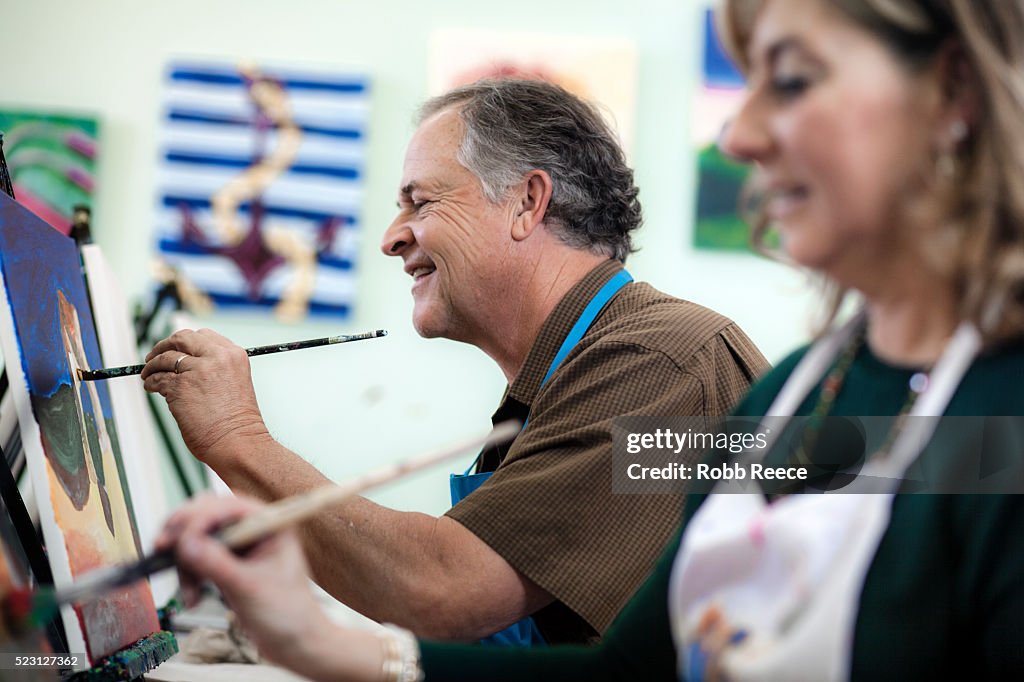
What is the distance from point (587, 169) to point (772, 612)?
1158 mm

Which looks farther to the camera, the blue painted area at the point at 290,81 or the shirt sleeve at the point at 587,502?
the blue painted area at the point at 290,81

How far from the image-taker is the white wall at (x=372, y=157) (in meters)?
3.31

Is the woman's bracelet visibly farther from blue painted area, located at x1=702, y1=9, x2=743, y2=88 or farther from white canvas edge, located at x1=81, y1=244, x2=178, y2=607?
blue painted area, located at x1=702, y1=9, x2=743, y2=88

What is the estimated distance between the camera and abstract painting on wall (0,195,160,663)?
1.09m

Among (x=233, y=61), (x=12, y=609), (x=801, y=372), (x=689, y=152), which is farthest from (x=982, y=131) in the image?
(x=233, y=61)

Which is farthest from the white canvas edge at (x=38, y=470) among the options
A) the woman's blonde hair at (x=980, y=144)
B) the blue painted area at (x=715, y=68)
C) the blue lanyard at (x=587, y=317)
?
the blue painted area at (x=715, y=68)

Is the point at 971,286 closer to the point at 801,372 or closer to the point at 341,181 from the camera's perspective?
the point at 801,372

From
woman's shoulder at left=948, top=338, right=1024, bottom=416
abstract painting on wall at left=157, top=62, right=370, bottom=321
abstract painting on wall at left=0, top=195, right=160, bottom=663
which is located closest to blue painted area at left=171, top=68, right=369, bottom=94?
abstract painting on wall at left=157, top=62, right=370, bottom=321

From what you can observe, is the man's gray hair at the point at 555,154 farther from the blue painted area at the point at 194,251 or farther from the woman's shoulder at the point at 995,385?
the blue painted area at the point at 194,251

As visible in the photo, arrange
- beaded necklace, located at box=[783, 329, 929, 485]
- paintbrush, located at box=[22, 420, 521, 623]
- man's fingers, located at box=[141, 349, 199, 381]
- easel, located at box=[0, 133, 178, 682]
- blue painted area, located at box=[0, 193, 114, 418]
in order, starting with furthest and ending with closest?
man's fingers, located at box=[141, 349, 199, 381] < blue painted area, located at box=[0, 193, 114, 418] < easel, located at box=[0, 133, 178, 682] < beaded necklace, located at box=[783, 329, 929, 485] < paintbrush, located at box=[22, 420, 521, 623]

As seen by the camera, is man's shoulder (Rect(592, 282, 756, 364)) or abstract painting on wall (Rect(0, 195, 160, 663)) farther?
man's shoulder (Rect(592, 282, 756, 364))

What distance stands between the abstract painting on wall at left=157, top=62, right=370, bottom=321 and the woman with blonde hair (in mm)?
2674

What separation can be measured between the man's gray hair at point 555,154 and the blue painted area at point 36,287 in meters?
0.65

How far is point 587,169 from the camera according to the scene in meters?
1.72
